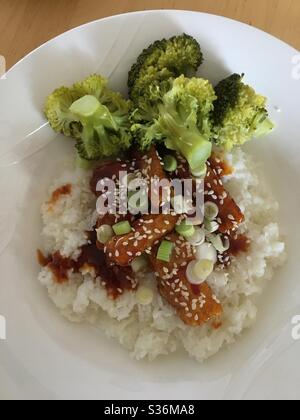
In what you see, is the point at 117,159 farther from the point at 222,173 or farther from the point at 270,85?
the point at 270,85

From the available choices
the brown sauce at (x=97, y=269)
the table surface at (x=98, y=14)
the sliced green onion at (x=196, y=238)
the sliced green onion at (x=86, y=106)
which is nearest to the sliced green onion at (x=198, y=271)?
the sliced green onion at (x=196, y=238)

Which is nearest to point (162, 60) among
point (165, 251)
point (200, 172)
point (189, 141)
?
point (189, 141)

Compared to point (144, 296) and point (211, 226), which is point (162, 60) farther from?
point (144, 296)

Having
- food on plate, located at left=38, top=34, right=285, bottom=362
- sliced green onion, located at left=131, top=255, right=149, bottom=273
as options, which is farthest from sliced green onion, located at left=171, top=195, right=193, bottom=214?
sliced green onion, located at left=131, top=255, right=149, bottom=273

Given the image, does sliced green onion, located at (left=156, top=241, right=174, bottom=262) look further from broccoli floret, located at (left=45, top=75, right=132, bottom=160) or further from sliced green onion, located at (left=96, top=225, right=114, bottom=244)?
broccoli floret, located at (left=45, top=75, right=132, bottom=160)

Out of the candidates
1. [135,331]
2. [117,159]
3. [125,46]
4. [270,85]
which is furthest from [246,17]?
[135,331]
